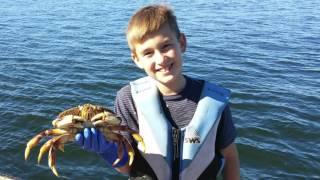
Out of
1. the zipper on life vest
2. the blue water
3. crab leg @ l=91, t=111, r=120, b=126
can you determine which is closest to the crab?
crab leg @ l=91, t=111, r=120, b=126

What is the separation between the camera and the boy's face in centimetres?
427

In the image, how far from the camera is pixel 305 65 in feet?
49.3

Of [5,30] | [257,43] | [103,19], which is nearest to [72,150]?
[257,43]

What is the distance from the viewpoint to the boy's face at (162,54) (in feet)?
14.0

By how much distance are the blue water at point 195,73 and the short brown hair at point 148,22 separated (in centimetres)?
499

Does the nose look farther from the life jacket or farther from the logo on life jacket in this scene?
the logo on life jacket

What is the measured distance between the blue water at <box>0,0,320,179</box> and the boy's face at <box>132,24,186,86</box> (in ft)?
16.2

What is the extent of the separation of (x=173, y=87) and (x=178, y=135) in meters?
0.49

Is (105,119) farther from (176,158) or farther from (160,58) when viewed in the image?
(176,158)

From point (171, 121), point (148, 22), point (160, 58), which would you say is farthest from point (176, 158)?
point (148, 22)

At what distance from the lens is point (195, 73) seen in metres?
14.1

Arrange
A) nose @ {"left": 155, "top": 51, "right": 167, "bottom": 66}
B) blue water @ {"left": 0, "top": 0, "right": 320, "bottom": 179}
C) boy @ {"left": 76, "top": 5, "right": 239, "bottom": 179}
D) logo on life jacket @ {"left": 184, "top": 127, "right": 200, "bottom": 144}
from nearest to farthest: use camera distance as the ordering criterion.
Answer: nose @ {"left": 155, "top": 51, "right": 167, "bottom": 66} < boy @ {"left": 76, "top": 5, "right": 239, "bottom": 179} < logo on life jacket @ {"left": 184, "top": 127, "right": 200, "bottom": 144} < blue water @ {"left": 0, "top": 0, "right": 320, "bottom": 179}

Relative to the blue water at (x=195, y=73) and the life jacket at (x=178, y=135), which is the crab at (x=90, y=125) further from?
the blue water at (x=195, y=73)

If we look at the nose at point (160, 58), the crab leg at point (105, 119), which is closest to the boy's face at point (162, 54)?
the nose at point (160, 58)
